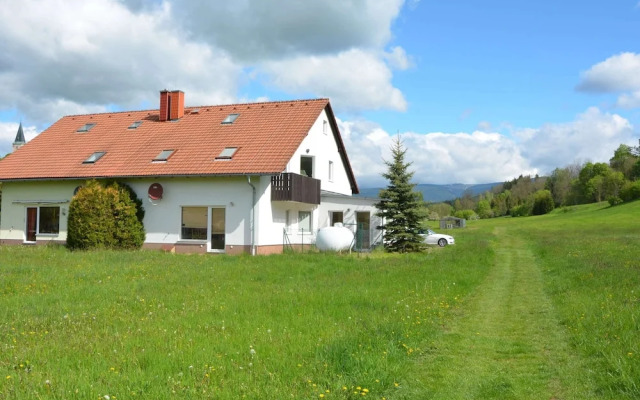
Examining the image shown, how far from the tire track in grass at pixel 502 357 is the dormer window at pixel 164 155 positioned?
17759mm

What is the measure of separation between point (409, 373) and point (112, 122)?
29.6 metres

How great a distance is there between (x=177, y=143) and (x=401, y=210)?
11.5 metres

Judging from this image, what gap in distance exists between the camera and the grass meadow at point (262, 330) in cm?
584

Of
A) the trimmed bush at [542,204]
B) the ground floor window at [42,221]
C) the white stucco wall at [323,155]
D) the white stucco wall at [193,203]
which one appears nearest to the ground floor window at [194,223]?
the white stucco wall at [193,203]

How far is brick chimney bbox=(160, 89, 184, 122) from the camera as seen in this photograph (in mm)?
31016

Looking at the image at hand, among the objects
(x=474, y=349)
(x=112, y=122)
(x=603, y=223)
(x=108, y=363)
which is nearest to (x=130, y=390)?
(x=108, y=363)

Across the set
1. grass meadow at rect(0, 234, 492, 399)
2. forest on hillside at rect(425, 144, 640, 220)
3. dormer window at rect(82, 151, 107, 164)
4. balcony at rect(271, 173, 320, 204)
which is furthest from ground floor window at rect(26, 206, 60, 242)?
forest on hillside at rect(425, 144, 640, 220)

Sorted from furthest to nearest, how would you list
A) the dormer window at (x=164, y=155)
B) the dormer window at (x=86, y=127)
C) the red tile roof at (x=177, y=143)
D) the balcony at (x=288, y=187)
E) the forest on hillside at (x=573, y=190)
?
the forest on hillside at (x=573, y=190)
the dormer window at (x=86, y=127)
the dormer window at (x=164, y=155)
the red tile roof at (x=177, y=143)
the balcony at (x=288, y=187)

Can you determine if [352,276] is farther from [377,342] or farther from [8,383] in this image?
[8,383]

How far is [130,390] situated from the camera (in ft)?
18.0

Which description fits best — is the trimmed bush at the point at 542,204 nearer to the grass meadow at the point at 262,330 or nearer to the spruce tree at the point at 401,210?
the spruce tree at the point at 401,210

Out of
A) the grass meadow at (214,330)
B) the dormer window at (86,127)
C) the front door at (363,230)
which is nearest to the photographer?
the grass meadow at (214,330)

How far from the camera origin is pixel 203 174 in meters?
24.0

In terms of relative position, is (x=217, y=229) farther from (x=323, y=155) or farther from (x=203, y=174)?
(x=323, y=155)
